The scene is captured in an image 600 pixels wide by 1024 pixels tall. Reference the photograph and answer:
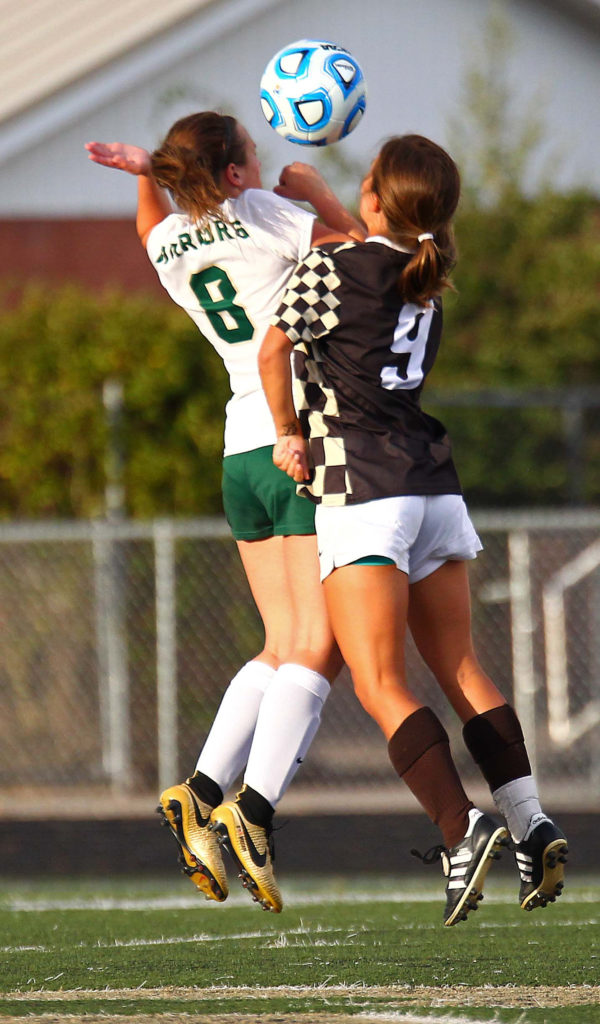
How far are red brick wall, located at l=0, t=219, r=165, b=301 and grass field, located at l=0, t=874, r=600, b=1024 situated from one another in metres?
10.2

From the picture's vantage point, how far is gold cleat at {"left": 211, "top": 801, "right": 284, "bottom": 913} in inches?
166

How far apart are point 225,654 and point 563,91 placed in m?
11.4

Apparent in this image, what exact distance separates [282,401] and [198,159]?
0.78 metres

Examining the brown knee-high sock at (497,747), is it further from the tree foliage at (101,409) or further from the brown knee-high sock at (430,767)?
the tree foliage at (101,409)

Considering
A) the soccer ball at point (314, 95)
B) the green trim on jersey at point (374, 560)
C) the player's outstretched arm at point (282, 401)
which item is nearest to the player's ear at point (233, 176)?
the soccer ball at point (314, 95)

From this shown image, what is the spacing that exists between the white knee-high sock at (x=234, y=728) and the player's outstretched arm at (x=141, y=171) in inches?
53.6

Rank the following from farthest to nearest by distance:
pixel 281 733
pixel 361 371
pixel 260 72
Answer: pixel 260 72
pixel 281 733
pixel 361 371

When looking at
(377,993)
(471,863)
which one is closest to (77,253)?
(471,863)

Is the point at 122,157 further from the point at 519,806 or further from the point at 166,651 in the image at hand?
the point at 166,651

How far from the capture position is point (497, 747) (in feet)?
14.3

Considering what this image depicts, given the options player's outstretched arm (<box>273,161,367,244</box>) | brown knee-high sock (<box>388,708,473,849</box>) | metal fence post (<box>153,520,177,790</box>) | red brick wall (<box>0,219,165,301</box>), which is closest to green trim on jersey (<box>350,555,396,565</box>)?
brown knee-high sock (<box>388,708,473,849</box>)

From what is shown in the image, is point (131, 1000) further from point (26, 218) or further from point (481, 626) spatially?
point (26, 218)

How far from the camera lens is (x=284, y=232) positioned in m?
4.51

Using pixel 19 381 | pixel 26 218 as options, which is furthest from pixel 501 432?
pixel 26 218
